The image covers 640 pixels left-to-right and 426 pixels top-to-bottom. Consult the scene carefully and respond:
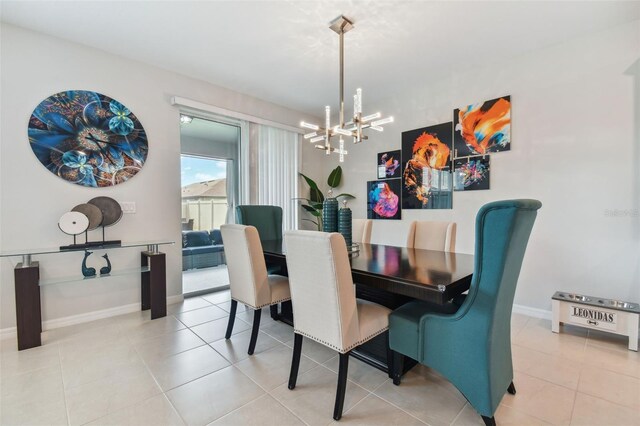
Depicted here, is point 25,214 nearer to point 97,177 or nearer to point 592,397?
point 97,177

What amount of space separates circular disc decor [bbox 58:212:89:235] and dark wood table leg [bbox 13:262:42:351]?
371 millimetres

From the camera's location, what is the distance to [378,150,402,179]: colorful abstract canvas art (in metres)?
4.02

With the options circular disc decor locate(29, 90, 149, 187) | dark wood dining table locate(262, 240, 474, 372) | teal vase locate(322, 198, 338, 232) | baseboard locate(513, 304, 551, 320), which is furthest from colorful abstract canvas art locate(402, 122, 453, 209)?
circular disc decor locate(29, 90, 149, 187)

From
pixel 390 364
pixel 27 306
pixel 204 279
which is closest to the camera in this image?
pixel 390 364

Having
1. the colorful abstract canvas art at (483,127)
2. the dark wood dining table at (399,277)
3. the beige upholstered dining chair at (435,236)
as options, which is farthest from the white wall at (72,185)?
the colorful abstract canvas art at (483,127)

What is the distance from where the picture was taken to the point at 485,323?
1.30 m

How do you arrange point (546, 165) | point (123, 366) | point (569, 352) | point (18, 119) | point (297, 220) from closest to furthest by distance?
1. point (123, 366)
2. point (569, 352)
3. point (18, 119)
4. point (546, 165)
5. point (297, 220)

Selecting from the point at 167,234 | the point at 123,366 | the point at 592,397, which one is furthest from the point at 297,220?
the point at 592,397

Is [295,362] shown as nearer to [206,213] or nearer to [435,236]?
[435,236]

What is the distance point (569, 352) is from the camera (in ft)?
7.11

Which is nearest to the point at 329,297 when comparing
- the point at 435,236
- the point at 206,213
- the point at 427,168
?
the point at 435,236

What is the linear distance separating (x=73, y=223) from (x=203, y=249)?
2377 mm

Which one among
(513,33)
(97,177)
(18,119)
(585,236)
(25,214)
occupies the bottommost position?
(585,236)

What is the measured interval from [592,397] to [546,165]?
6.88 ft
